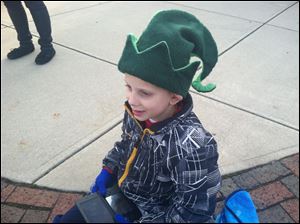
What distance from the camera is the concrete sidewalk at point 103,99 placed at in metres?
2.43

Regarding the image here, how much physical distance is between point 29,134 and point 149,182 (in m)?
1.41

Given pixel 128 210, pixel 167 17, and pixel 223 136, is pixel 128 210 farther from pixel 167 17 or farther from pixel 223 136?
pixel 223 136

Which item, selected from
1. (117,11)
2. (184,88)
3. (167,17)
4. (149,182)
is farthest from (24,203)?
(117,11)

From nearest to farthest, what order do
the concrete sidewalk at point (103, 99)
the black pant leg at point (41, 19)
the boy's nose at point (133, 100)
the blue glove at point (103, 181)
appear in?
1. the boy's nose at point (133, 100)
2. the blue glove at point (103, 181)
3. the concrete sidewalk at point (103, 99)
4. the black pant leg at point (41, 19)

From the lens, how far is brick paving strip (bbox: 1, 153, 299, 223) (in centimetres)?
201

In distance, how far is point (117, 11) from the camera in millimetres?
4969

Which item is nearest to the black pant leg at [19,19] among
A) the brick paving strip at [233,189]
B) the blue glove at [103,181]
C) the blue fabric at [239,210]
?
the brick paving strip at [233,189]

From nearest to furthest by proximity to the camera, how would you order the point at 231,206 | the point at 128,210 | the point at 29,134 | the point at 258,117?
1. the point at 231,206
2. the point at 128,210
3. the point at 29,134
4. the point at 258,117

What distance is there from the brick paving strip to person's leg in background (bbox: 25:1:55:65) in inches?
66.9

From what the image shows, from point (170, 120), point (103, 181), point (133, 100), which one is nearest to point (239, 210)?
point (170, 120)

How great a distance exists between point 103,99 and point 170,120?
1658 millimetres

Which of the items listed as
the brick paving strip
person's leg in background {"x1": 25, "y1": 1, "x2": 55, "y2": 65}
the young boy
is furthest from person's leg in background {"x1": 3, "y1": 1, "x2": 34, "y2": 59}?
the young boy

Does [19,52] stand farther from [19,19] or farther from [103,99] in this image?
[103,99]

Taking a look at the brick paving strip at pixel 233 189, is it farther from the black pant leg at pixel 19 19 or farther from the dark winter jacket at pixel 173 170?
the black pant leg at pixel 19 19
